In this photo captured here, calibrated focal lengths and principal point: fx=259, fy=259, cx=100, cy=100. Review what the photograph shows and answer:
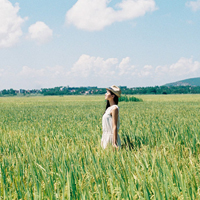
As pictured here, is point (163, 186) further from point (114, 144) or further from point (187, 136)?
point (187, 136)

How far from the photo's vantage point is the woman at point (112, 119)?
4773 millimetres

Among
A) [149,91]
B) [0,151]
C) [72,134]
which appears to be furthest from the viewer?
[149,91]

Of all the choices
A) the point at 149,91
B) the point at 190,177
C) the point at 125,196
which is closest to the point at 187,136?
the point at 190,177

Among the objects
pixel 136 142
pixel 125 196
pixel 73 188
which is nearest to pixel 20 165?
pixel 73 188

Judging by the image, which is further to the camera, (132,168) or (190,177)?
(132,168)

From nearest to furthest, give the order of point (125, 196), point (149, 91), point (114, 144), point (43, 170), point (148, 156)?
point (125, 196) < point (43, 170) < point (148, 156) < point (114, 144) < point (149, 91)

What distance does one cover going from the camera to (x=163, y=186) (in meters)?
2.46

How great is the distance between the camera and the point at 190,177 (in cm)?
284

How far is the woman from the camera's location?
4773mm

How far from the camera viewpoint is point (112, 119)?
4816 millimetres

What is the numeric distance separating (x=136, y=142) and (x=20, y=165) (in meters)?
3.21

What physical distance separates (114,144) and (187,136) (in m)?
2.11

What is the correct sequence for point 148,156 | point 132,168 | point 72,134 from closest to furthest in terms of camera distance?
point 132,168 < point 148,156 < point 72,134

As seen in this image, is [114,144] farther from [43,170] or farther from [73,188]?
[73,188]
